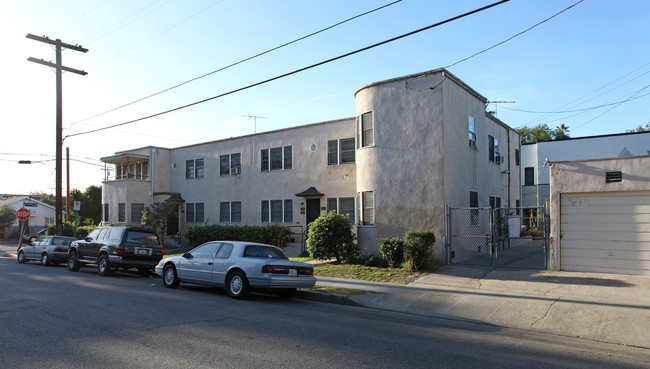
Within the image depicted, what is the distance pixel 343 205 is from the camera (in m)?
20.9

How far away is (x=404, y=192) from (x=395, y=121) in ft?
8.66

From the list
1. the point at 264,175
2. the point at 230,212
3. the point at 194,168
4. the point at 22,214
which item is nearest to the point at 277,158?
the point at 264,175

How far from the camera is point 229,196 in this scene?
2609 cm

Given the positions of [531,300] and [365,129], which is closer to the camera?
[531,300]

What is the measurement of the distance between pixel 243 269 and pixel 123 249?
6.56 metres

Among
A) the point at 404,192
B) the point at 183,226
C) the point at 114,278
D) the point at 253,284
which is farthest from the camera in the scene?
the point at 183,226

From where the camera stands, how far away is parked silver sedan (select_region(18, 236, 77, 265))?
19.5 meters

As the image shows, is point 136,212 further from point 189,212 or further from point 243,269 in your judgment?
point 243,269

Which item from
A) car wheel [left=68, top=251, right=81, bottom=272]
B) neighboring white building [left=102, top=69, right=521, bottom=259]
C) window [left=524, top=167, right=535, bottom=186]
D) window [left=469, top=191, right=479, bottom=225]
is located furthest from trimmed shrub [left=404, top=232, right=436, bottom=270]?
window [left=524, top=167, right=535, bottom=186]

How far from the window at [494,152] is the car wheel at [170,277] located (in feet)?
46.9

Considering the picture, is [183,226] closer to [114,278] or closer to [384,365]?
[114,278]

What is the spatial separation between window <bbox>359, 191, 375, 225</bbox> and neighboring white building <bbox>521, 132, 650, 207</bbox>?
16179 mm

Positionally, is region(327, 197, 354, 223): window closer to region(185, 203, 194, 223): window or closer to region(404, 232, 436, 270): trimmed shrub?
region(404, 232, 436, 270): trimmed shrub

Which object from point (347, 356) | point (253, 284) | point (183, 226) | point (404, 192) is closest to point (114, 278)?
point (253, 284)
